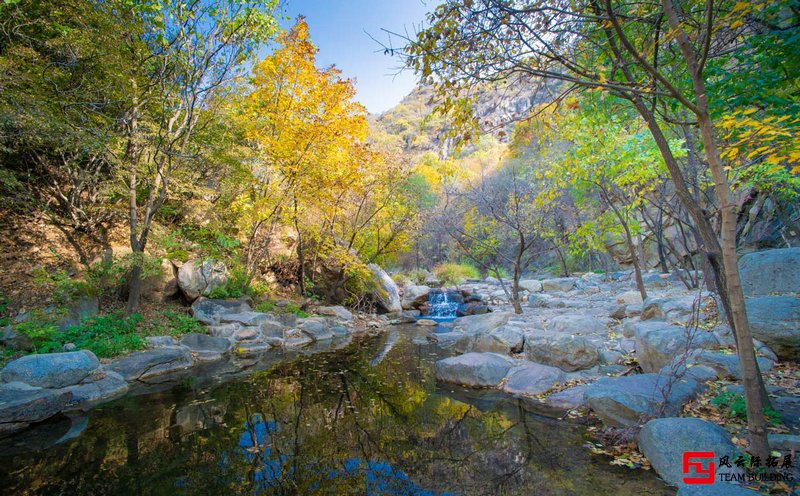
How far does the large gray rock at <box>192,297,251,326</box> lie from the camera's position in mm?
8852

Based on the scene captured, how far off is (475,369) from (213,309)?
696cm

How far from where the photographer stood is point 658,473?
3.04 meters

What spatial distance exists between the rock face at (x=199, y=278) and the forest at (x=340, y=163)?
1.9 inches

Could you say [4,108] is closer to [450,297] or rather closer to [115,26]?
[115,26]

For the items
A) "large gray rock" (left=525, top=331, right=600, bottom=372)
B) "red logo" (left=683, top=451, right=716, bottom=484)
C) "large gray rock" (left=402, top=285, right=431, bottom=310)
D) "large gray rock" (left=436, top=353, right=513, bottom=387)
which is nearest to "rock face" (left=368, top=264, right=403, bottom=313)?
"large gray rock" (left=402, top=285, right=431, bottom=310)

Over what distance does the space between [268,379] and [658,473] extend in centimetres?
580

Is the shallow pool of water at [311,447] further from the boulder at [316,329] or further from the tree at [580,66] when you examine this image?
the boulder at [316,329]

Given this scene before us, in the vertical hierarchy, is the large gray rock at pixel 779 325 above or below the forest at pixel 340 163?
below

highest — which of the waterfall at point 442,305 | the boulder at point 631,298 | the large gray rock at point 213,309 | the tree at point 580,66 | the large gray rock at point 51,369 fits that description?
the tree at point 580,66

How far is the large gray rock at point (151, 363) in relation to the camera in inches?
246

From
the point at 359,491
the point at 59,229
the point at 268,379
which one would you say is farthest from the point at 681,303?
the point at 59,229

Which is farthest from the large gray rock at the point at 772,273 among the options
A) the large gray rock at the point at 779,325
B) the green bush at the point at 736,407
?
the green bush at the point at 736,407

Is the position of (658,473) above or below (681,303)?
below

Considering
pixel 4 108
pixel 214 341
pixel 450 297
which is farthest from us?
pixel 450 297
